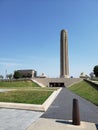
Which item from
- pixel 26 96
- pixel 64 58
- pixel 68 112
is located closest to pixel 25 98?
pixel 26 96

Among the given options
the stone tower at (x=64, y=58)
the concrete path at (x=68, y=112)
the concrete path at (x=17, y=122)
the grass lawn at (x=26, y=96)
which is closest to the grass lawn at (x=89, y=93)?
the concrete path at (x=68, y=112)

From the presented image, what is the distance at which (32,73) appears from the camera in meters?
132

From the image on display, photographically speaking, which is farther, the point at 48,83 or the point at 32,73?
the point at 32,73

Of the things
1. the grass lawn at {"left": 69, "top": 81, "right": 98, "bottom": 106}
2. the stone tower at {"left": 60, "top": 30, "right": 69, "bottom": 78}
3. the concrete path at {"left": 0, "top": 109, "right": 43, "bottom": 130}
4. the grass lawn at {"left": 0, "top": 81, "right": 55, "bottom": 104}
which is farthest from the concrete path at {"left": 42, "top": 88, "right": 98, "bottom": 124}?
the stone tower at {"left": 60, "top": 30, "right": 69, "bottom": 78}

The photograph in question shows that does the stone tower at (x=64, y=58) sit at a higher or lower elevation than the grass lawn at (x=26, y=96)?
higher

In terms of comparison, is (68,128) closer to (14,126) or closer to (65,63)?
(14,126)

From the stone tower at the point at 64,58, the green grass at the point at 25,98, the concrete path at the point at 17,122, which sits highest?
the stone tower at the point at 64,58

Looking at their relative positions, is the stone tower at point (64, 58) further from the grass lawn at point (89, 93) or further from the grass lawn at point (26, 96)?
the grass lawn at point (26, 96)

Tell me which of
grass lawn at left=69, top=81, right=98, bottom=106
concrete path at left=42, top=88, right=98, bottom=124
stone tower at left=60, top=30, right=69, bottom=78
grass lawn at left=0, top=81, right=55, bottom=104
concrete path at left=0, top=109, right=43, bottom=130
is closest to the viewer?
concrete path at left=0, top=109, right=43, bottom=130

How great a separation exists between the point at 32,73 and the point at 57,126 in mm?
124186

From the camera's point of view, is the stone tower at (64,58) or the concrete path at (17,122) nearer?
the concrete path at (17,122)

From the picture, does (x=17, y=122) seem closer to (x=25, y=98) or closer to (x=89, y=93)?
(x=25, y=98)

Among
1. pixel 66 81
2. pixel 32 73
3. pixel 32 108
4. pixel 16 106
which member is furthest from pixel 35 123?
pixel 32 73

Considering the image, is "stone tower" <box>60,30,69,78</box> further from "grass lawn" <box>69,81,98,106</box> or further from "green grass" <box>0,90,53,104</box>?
"green grass" <box>0,90,53,104</box>
